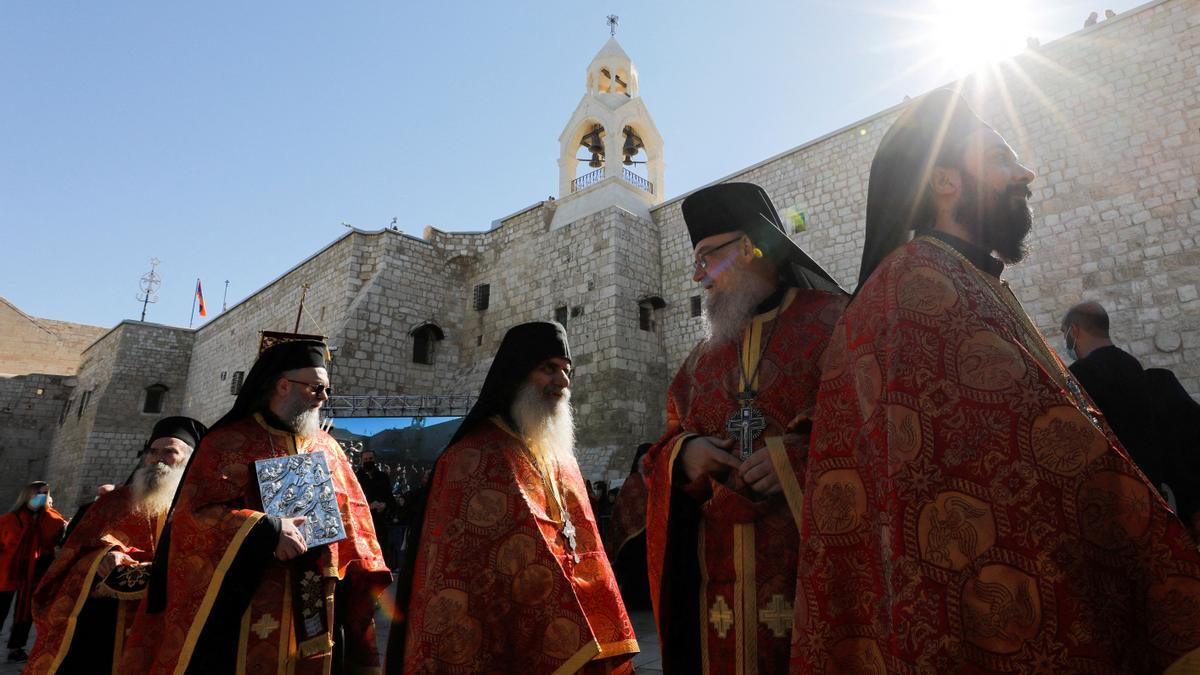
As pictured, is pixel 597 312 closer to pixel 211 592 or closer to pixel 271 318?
pixel 211 592

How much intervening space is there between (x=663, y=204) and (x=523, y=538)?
544 inches

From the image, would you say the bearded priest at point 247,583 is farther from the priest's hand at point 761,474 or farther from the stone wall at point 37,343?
the stone wall at point 37,343

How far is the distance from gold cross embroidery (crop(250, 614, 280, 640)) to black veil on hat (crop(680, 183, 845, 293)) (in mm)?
→ 2341

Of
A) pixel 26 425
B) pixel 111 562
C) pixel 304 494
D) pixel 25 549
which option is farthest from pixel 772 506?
pixel 26 425

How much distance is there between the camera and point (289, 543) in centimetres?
265

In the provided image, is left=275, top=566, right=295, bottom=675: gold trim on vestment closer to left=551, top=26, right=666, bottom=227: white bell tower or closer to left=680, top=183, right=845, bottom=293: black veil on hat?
left=680, top=183, right=845, bottom=293: black veil on hat

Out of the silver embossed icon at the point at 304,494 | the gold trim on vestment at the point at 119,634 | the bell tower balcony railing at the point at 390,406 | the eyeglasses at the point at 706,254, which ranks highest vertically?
the bell tower balcony railing at the point at 390,406

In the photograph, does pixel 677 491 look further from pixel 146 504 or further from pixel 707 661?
pixel 146 504

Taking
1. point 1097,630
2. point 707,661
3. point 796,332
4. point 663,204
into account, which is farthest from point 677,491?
point 663,204

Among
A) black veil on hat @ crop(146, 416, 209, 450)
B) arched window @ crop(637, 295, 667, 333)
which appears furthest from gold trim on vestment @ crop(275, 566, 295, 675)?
arched window @ crop(637, 295, 667, 333)

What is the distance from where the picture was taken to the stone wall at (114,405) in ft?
71.8

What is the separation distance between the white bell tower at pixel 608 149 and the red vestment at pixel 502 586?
1366 centimetres

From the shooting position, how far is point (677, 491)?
78.4 inches

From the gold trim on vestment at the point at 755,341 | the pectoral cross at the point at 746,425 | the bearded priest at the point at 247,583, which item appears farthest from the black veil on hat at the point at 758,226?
the bearded priest at the point at 247,583
